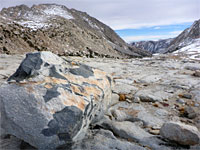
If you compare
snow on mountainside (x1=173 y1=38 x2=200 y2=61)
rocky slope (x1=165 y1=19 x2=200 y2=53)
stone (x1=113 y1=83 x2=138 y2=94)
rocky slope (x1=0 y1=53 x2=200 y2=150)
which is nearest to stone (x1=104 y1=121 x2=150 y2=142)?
rocky slope (x1=0 y1=53 x2=200 y2=150)

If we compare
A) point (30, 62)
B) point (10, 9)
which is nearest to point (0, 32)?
point (30, 62)

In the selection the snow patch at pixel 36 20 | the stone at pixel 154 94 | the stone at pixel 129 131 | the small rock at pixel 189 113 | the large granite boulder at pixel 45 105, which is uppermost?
the snow patch at pixel 36 20

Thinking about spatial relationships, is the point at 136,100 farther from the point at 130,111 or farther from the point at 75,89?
the point at 75,89

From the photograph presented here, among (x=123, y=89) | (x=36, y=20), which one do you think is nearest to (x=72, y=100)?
(x=123, y=89)

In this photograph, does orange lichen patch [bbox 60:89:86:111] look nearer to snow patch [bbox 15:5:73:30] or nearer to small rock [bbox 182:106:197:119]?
small rock [bbox 182:106:197:119]

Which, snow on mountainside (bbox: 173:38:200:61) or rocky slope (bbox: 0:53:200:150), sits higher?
snow on mountainside (bbox: 173:38:200:61)

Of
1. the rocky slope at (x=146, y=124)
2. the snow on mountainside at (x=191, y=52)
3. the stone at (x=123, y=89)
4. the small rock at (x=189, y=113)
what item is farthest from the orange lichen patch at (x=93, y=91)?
the snow on mountainside at (x=191, y=52)

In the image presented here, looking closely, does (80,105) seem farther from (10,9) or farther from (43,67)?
(10,9)

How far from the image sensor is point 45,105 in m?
2.29

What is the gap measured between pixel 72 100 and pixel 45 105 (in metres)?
0.41

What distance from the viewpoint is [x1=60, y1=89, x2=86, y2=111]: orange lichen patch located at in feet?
7.98

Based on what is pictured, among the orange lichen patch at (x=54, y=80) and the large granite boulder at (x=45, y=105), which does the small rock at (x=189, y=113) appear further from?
Answer: the orange lichen patch at (x=54, y=80)

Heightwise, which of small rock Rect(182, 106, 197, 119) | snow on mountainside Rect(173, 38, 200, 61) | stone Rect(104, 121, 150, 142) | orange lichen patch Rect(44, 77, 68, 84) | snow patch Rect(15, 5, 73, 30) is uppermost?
snow patch Rect(15, 5, 73, 30)

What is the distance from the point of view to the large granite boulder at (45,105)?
2.14m
